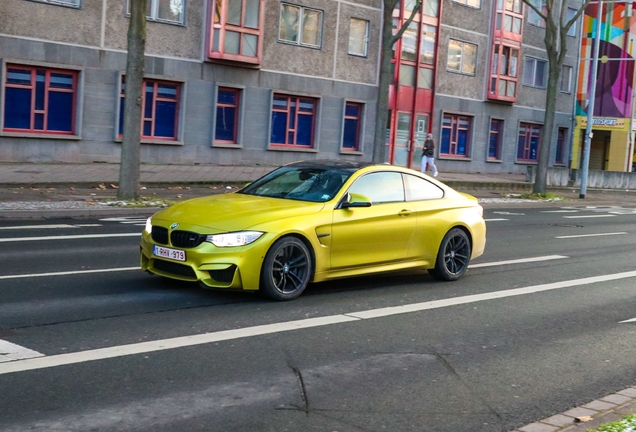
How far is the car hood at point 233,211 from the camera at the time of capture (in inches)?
356

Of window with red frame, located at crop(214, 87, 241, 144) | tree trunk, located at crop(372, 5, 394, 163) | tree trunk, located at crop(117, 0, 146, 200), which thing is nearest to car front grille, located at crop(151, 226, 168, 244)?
tree trunk, located at crop(117, 0, 146, 200)

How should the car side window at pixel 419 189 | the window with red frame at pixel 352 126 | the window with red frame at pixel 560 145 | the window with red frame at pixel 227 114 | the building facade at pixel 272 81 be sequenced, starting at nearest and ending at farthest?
the car side window at pixel 419 189, the building facade at pixel 272 81, the window with red frame at pixel 227 114, the window with red frame at pixel 352 126, the window with red frame at pixel 560 145

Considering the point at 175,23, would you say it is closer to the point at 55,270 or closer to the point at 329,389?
the point at 55,270

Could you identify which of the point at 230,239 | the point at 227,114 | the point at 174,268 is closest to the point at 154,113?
the point at 227,114

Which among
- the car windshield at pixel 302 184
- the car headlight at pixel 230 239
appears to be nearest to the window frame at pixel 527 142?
the car windshield at pixel 302 184

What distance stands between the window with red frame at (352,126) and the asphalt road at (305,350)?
2578 centimetres

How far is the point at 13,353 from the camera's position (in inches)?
259

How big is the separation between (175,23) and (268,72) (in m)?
4.31

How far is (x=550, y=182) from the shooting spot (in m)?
38.1

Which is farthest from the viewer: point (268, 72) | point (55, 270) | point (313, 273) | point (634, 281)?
point (268, 72)

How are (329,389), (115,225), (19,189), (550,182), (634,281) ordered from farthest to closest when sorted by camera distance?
1. (550,182)
2. (19,189)
3. (115,225)
4. (634,281)
5. (329,389)

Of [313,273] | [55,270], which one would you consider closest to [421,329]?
[313,273]

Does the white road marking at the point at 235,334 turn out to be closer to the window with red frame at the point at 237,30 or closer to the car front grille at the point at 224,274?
the car front grille at the point at 224,274

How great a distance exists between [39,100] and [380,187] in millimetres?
19774
